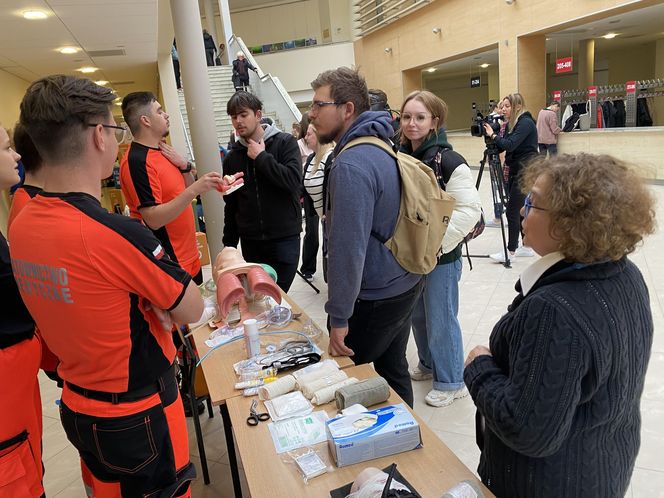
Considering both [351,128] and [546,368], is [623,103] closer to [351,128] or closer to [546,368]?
[351,128]

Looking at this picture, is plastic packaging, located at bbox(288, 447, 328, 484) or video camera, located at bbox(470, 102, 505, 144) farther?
video camera, located at bbox(470, 102, 505, 144)

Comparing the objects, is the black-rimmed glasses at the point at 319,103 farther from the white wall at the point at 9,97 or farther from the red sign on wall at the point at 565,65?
the red sign on wall at the point at 565,65

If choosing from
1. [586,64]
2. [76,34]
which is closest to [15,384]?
[76,34]

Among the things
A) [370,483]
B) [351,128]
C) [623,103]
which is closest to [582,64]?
[623,103]

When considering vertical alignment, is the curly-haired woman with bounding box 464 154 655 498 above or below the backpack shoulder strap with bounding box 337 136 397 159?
below

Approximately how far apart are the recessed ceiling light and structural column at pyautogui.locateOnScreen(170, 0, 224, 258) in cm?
140

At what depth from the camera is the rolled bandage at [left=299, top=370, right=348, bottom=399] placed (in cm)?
155

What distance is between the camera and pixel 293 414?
148 centimetres

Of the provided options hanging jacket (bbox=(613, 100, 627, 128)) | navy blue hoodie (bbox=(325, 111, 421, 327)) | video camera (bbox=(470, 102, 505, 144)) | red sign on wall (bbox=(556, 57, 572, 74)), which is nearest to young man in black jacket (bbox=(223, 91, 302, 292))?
navy blue hoodie (bbox=(325, 111, 421, 327))

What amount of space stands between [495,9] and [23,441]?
12.0 meters

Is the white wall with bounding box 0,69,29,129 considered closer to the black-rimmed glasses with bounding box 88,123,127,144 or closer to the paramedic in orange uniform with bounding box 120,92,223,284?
the paramedic in orange uniform with bounding box 120,92,223,284

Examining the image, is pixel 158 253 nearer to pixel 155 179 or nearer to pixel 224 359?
pixel 224 359

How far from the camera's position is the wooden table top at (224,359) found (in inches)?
65.6

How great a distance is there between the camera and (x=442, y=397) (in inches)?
105
